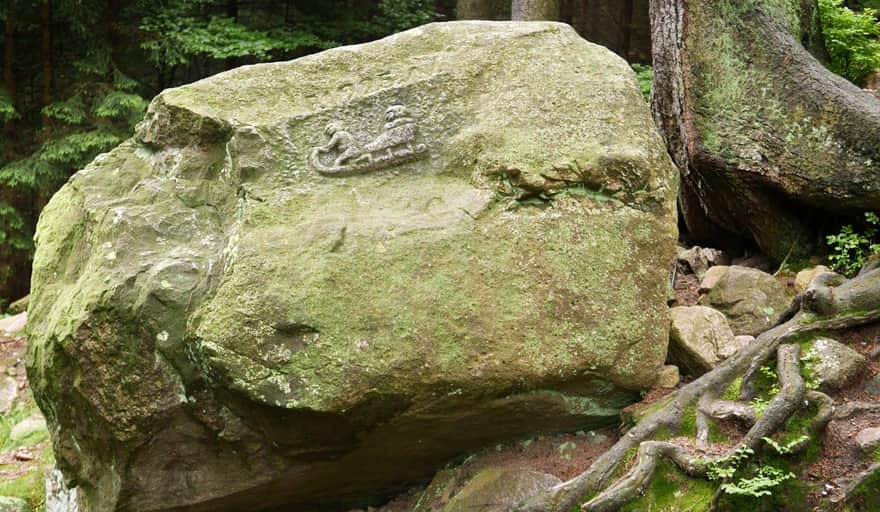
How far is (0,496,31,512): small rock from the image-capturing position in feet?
18.8

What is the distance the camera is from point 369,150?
4.54 m

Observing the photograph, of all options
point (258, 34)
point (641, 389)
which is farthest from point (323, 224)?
point (258, 34)

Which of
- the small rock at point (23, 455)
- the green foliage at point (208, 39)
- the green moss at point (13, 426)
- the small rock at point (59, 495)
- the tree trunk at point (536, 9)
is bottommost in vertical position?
the green moss at point (13, 426)

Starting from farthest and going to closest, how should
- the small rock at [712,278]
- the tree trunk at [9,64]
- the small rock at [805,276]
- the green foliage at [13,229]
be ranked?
the tree trunk at [9,64] → the green foliage at [13,229] → the small rock at [712,278] → the small rock at [805,276]

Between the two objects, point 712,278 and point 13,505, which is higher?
point 712,278

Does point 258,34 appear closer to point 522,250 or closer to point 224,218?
point 224,218

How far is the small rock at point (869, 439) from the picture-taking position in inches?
139

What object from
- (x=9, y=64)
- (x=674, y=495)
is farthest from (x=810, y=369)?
(x=9, y=64)

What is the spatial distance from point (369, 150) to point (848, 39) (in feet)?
15.0

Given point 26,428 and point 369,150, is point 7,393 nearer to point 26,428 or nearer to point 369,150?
point 26,428

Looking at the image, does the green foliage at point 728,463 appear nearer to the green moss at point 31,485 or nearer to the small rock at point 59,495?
the small rock at point 59,495

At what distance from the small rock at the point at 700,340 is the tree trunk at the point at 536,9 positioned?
217 inches

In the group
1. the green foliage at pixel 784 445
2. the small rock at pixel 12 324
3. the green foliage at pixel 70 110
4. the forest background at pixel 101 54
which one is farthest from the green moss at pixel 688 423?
the green foliage at pixel 70 110

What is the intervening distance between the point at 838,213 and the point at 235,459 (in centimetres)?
404
